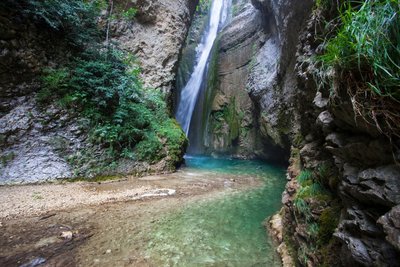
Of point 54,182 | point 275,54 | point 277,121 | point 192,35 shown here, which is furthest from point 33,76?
point 192,35

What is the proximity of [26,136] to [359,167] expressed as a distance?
289 inches

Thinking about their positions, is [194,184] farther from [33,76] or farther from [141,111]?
[33,76]

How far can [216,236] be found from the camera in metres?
3.71

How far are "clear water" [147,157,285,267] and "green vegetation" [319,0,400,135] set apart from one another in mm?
2333

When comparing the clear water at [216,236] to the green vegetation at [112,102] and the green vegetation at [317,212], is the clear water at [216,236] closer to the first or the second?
the green vegetation at [317,212]

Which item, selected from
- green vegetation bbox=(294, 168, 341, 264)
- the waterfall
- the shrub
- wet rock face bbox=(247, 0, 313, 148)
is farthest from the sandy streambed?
the waterfall

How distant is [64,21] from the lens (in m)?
7.38

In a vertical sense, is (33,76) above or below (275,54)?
below

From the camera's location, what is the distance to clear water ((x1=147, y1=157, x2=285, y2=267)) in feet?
10.1

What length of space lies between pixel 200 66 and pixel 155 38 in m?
7.87

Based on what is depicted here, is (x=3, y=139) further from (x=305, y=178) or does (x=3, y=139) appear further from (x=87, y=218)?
(x=305, y=178)

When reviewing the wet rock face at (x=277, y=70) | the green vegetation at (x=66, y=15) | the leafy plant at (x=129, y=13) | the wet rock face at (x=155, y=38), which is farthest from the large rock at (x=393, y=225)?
the leafy plant at (x=129, y=13)

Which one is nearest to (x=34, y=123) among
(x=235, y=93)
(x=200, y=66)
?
(x=235, y=93)

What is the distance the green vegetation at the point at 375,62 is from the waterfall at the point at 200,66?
567 inches
